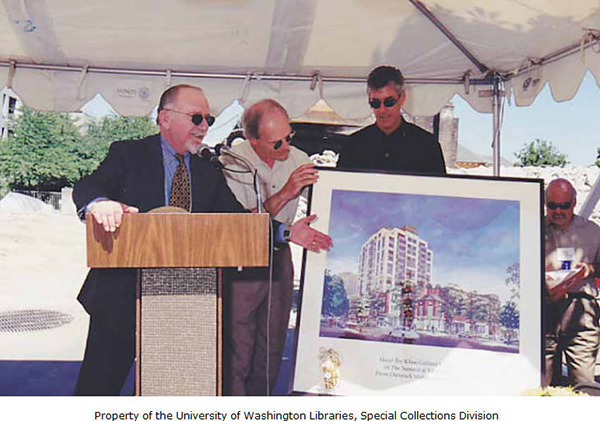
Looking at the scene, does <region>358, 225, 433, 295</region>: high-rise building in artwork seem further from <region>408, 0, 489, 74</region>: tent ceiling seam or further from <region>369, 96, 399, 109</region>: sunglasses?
<region>408, 0, 489, 74</region>: tent ceiling seam

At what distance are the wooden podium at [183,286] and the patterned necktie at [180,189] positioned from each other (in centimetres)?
82

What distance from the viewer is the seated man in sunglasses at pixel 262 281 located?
3193 mm

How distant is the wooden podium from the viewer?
2248 mm

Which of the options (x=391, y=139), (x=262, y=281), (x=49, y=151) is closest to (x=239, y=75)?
(x=391, y=139)

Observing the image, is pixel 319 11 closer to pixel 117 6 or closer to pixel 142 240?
pixel 117 6

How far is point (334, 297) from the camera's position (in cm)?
275

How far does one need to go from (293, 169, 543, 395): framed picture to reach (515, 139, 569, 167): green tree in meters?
26.4

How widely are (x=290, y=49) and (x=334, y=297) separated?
1.84 m

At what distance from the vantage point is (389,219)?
2.78 metres

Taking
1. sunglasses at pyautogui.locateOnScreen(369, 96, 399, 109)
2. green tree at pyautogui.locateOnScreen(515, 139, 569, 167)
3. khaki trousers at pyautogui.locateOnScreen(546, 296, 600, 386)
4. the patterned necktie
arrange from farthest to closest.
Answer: green tree at pyautogui.locateOnScreen(515, 139, 569, 167) < khaki trousers at pyautogui.locateOnScreen(546, 296, 600, 386) < sunglasses at pyautogui.locateOnScreen(369, 96, 399, 109) < the patterned necktie

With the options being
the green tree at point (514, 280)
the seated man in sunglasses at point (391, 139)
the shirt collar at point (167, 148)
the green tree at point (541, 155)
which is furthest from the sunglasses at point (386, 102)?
the green tree at point (541, 155)

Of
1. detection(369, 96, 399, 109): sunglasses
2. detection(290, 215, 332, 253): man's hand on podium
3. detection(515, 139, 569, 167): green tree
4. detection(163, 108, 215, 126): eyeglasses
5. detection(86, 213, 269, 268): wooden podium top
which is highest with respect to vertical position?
detection(515, 139, 569, 167): green tree

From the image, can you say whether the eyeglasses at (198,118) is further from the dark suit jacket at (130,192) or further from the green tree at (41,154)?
the green tree at (41,154)

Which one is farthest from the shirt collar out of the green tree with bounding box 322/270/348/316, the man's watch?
A: the green tree with bounding box 322/270/348/316
